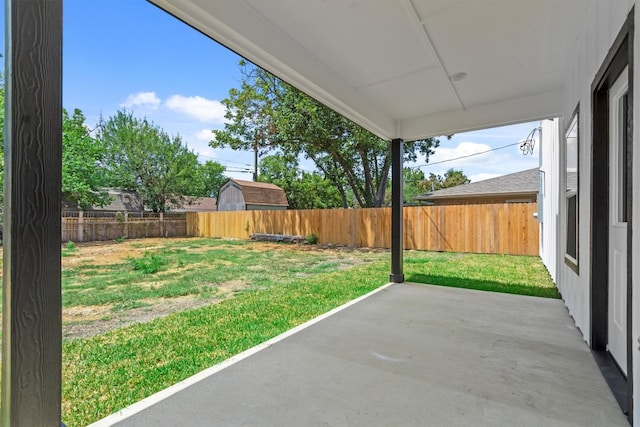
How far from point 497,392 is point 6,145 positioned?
2.53 metres

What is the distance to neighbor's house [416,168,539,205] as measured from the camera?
436 inches

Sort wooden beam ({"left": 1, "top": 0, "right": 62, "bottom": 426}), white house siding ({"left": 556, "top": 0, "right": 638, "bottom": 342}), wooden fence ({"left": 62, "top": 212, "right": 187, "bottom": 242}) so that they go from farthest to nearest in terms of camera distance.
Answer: wooden fence ({"left": 62, "top": 212, "right": 187, "bottom": 242})
white house siding ({"left": 556, "top": 0, "right": 638, "bottom": 342})
wooden beam ({"left": 1, "top": 0, "right": 62, "bottom": 426})

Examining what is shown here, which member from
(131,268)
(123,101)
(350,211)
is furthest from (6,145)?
(123,101)

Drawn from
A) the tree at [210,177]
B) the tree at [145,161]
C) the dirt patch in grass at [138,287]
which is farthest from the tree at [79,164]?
the tree at [210,177]

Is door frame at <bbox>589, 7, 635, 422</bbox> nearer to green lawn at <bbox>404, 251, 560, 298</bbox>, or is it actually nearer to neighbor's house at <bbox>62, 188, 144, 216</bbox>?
green lawn at <bbox>404, 251, 560, 298</bbox>

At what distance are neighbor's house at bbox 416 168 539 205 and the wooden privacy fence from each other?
3.47 m

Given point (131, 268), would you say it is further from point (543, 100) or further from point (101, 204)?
point (101, 204)

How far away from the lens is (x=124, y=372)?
2.19 meters

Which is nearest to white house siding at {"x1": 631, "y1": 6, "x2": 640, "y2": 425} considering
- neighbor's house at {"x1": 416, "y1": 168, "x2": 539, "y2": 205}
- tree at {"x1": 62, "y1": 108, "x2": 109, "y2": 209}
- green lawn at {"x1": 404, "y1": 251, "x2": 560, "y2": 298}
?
green lawn at {"x1": 404, "y1": 251, "x2": 560, "y2": 298}

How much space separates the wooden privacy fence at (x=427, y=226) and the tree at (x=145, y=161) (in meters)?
7.12

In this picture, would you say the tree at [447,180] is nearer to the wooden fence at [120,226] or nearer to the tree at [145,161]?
the tree at [145,161]

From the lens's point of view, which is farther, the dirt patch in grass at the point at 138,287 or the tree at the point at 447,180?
the tree at the point at 447,180

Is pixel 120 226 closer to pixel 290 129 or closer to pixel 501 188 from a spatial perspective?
pixel 290 129

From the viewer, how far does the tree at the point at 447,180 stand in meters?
31.3
